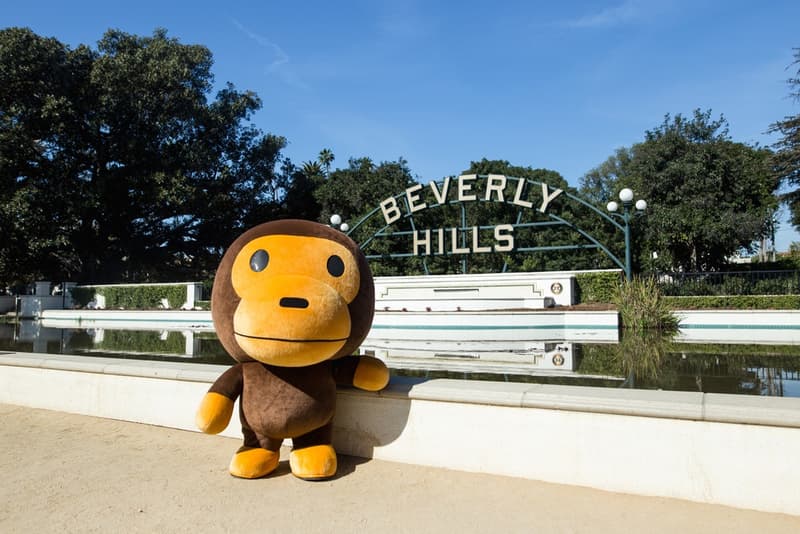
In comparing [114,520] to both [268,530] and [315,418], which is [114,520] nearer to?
[268,530]

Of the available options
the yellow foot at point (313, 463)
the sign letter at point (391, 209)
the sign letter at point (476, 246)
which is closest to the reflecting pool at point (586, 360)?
the yellow foot at point (313, 463)

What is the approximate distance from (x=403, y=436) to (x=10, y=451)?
10.2ft

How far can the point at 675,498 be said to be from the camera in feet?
10.1

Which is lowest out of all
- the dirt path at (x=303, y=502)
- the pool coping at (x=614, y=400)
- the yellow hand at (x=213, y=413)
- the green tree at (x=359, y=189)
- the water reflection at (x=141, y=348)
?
the dirt path at (x=303, y=502)

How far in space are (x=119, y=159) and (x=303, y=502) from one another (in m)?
29.0

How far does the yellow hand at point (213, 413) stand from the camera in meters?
3.48

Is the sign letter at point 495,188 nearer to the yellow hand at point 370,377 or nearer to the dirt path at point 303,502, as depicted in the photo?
the yellow hand at point 370,377

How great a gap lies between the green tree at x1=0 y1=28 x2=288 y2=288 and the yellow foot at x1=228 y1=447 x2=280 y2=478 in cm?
2537

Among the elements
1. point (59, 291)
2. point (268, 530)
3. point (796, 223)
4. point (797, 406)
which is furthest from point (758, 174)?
point (59, 291)

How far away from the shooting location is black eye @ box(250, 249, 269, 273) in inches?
139

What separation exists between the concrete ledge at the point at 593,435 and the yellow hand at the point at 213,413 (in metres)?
0.89

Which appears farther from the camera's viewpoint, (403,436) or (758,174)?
(758,174)

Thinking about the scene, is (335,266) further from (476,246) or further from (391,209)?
(391,209)

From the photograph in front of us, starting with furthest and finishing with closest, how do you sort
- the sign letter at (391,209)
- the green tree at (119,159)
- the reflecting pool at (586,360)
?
1. the green tree at (119,159)
2. the sign letter at (391,209)
3. the reflecting pool at (586,360)
